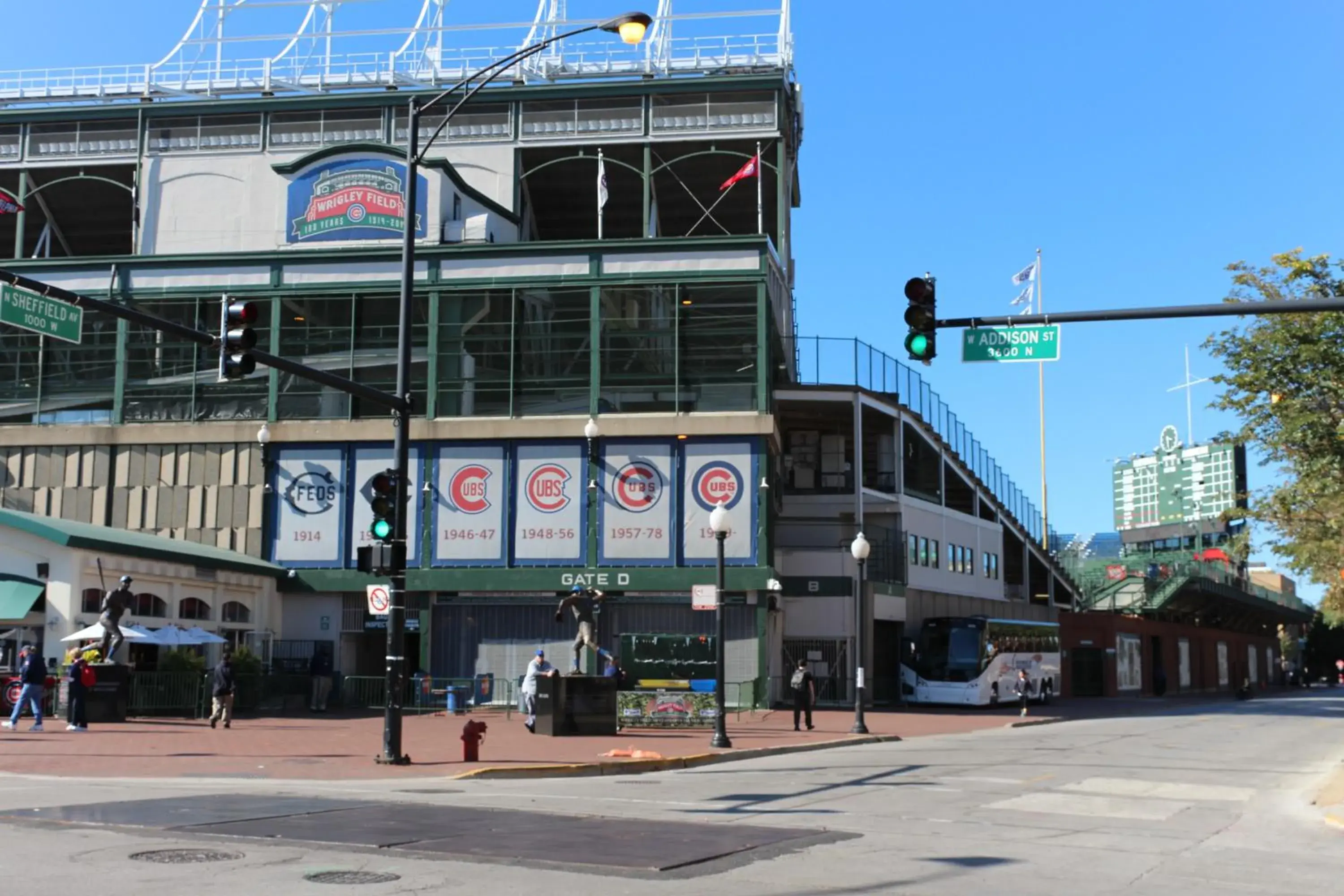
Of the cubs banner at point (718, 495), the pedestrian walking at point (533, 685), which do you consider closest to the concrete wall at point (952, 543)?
the cubs banner at point (718, 495)

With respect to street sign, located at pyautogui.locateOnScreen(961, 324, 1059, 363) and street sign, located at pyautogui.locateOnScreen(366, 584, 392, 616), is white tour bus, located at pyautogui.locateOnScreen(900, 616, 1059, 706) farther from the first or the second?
street sign, located at pyautogui.locateOnScreen(961, 324, 1059, 363)

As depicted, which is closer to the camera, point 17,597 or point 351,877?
point 351,877

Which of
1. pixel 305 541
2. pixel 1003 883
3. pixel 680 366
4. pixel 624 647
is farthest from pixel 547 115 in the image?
pixel 1003 883

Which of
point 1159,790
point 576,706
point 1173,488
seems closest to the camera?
point 1159,790

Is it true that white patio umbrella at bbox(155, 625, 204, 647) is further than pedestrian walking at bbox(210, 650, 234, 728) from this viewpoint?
Yes

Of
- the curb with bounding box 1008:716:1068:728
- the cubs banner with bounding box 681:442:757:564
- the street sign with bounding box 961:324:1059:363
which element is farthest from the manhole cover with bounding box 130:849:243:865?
the curb with bounding box 1008:716:1068:728

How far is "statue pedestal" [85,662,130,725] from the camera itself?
28688 mm

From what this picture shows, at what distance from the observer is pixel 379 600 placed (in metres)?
20.7

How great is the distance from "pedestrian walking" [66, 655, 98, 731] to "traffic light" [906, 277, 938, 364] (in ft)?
58.0

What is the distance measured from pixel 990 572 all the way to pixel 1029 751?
3586cm

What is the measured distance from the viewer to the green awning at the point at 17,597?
30.6m

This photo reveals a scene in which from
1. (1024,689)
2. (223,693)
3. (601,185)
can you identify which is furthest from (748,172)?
(223,693)

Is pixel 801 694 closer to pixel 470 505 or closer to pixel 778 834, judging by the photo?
pixel 470 505

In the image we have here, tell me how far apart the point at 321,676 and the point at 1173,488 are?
10567cm
